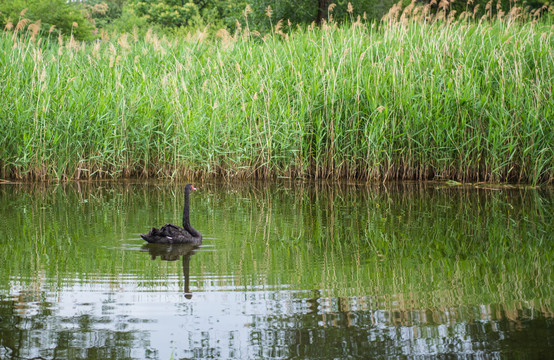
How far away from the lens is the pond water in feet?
11.6

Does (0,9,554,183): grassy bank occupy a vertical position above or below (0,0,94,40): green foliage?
below

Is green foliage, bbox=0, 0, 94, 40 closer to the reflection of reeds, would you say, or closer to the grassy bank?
the grassy bank

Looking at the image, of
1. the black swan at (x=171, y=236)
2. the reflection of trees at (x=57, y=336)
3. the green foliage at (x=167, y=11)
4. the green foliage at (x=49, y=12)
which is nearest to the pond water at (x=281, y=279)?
the reflection of trees at (x=57, y=336)

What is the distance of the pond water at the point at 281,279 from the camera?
352 cm

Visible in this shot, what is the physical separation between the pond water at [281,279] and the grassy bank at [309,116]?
4.85ft

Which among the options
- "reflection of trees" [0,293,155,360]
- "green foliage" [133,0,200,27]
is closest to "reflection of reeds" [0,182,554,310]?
"reflection of trees" [0,293,155,360]

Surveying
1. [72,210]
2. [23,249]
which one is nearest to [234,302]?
[23,249]

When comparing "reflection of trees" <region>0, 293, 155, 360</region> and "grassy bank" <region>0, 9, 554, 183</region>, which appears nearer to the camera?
"reflection of trees" <region>0, 293, 155, 360</region>

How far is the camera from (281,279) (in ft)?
15.9

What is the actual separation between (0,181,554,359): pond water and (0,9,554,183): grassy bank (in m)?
1.48

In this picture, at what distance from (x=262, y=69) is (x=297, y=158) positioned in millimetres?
1620

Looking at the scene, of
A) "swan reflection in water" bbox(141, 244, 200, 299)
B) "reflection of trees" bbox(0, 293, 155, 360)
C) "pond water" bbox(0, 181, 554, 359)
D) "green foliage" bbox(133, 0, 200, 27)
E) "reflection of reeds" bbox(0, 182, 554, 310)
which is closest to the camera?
"reflection of trees" bbox(0, 293, 155, 360)

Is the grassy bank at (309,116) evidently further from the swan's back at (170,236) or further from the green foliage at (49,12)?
the green foliage at (49,12)

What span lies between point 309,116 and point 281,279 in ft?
18.7
